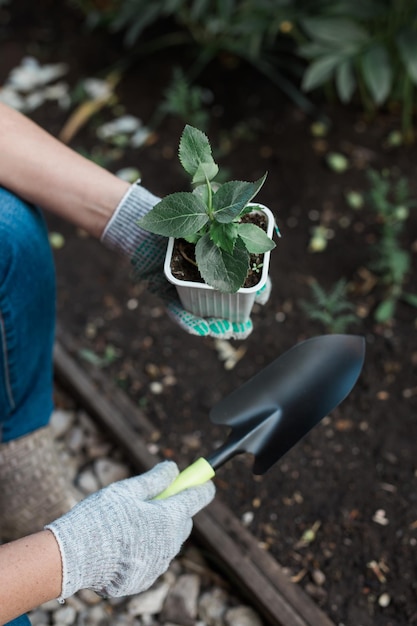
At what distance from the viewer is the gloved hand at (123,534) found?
0.95 m

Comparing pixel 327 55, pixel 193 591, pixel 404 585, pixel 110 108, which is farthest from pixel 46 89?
pixel 404 585

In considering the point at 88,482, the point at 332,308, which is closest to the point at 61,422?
the point at 88,482

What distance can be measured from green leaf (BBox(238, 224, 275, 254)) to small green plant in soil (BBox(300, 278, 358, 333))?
0.59 metres

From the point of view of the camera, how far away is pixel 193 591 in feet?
4.62

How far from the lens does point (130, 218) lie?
1.13m

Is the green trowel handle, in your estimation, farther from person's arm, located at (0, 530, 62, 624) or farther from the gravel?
the gravel

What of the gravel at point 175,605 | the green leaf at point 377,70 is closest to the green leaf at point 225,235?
the gravel at point 175,605

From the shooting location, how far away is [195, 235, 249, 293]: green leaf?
917mm

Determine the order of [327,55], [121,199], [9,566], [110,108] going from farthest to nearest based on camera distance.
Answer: [110,108] → [327,55] → [121,199] → [9,566]

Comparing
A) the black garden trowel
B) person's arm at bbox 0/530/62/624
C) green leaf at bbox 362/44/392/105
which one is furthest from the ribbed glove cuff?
green leaf at bbox 362/44/392/105

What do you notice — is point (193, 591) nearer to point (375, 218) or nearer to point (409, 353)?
point (409, 353)

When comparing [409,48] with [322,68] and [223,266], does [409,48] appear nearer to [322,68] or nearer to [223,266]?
[322,68]

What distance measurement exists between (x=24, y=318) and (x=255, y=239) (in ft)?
1.59

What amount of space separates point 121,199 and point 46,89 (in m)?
1.29
